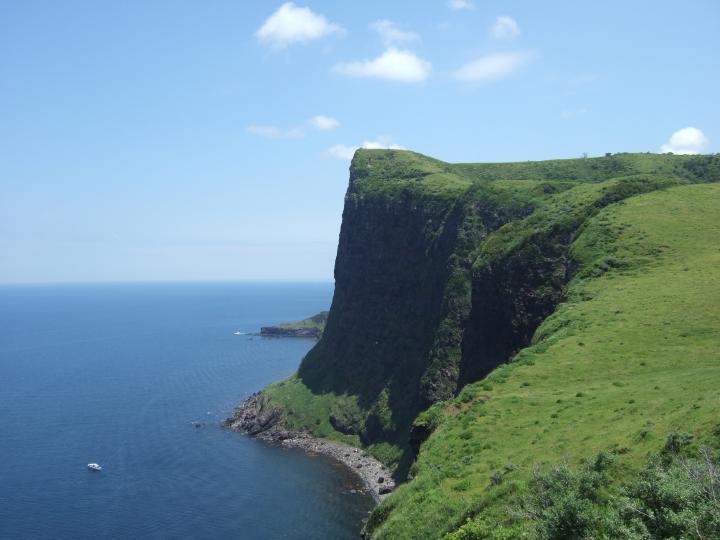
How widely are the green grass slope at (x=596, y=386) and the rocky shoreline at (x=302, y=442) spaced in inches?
2301

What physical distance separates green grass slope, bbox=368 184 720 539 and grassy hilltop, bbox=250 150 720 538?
0.20m

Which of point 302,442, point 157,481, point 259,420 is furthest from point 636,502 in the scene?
point 259,420

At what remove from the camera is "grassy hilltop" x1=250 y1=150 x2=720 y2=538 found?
3741cm

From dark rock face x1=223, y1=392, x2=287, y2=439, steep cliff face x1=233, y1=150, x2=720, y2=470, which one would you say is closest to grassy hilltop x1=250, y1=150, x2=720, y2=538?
steep cliff face x1=233, y1=150, x2=720, y2=470

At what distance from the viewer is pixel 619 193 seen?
10738 cm

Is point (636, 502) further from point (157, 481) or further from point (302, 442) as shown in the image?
point (302, 442)

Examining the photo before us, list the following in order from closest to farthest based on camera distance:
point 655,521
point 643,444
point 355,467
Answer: point 655,521, point 643,444, point 355,467

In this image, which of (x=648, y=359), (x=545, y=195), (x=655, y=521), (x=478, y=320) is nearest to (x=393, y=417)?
(x=478, y=320)

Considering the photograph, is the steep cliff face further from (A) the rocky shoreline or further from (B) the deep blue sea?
(B) the deep blue sea

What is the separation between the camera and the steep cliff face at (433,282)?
9581 centimetres

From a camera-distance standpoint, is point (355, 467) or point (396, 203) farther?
point (396, 203)

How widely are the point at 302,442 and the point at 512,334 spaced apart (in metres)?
72.8

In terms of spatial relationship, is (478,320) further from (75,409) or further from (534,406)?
(75,409)

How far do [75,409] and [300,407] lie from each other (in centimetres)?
7059
